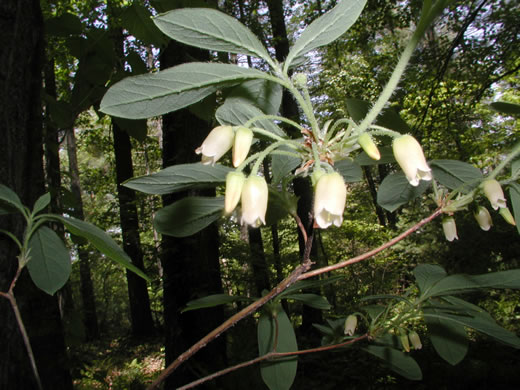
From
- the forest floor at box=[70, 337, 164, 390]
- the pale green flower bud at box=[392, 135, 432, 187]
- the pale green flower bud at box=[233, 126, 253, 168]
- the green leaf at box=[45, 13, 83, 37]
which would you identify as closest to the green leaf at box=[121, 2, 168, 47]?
the green leaf at box=[45, 13, 83, 37]

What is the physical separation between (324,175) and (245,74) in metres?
0.18

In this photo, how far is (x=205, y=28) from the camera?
1.54 feet

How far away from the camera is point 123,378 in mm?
8086

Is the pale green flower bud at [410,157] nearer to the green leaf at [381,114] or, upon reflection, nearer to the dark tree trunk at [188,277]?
the green leaf at [381,114]

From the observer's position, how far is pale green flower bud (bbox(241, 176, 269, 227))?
556mm

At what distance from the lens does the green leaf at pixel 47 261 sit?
0.76 m

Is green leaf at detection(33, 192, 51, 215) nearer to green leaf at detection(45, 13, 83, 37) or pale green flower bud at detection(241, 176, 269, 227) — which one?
pale green flower bud at detection(241, 176, 269, 227)

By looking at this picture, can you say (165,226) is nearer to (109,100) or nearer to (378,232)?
(109,100)

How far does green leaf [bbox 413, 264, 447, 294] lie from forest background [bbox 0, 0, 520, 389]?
9.6 inches

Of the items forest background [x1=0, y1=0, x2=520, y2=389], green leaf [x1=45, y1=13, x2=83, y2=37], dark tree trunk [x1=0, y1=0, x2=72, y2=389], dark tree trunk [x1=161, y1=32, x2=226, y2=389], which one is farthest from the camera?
dark tree trunk [x1=161, y1=32, x2=226, y2=389]

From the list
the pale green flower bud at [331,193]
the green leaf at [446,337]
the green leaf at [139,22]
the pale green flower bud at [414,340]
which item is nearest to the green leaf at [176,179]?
the pale green flower bud at [331,193]

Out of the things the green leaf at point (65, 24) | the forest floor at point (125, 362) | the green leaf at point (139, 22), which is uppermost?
the green leaf at point (65, 24)

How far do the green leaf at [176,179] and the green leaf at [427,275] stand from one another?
22.1 inches

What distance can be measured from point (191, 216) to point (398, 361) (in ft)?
2.21
